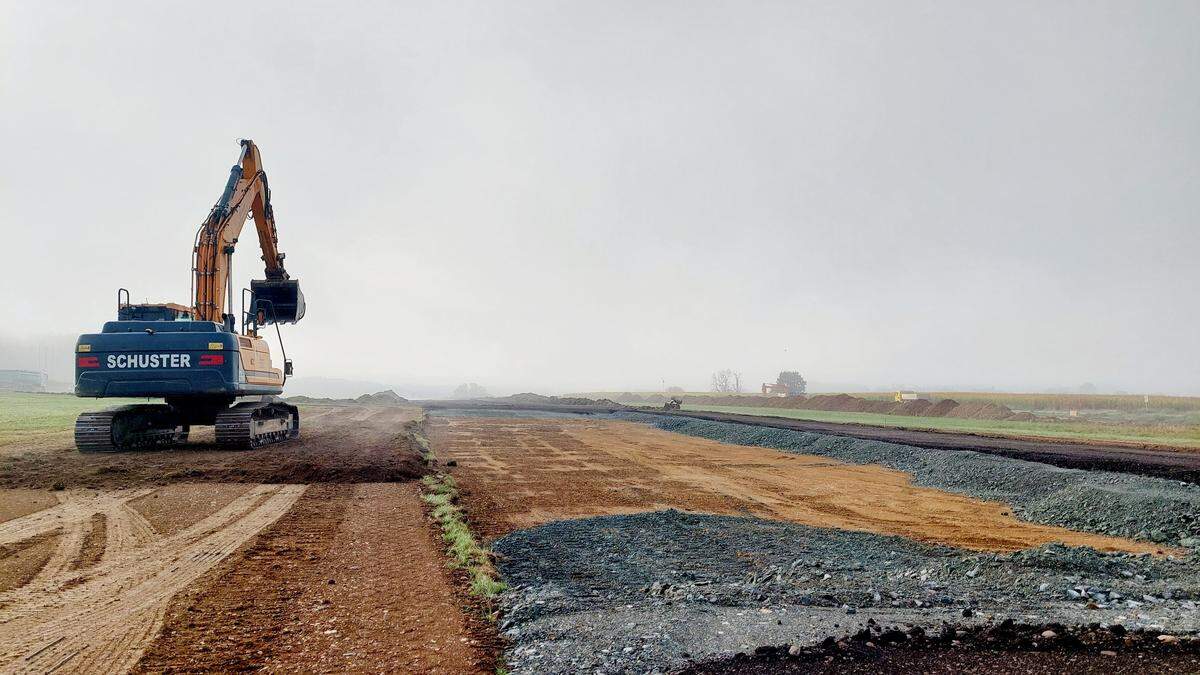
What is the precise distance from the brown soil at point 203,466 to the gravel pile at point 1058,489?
13.5 meters

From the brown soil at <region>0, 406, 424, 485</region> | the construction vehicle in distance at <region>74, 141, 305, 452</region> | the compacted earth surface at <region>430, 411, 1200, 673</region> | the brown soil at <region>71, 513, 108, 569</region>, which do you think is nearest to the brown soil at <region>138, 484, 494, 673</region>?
the compacted earth surface at <region>430, 411, 1200, 673</region>

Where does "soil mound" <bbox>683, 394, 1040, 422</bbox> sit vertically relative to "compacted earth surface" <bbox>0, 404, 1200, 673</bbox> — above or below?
below

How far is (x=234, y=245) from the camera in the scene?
1792 centimetres

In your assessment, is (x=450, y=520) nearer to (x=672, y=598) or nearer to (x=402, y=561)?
(x=402, y=561)

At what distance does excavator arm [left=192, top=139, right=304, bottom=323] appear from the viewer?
55.5 ft

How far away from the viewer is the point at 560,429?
1292 inches

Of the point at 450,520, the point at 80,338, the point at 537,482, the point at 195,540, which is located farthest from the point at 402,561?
the point at 80,338

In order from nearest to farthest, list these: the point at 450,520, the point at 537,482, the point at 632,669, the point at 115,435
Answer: the point at 632,669
the point at 450,520
the point at 537,482
the point at 115,435

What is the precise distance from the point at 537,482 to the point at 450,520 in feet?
17.5

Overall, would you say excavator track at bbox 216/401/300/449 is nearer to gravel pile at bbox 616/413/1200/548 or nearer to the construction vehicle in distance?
the construction vehicle in distance

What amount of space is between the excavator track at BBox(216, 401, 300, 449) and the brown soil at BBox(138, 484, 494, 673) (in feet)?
32.0

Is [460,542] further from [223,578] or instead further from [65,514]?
[65,514]

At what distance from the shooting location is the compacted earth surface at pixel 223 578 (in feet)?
15.2

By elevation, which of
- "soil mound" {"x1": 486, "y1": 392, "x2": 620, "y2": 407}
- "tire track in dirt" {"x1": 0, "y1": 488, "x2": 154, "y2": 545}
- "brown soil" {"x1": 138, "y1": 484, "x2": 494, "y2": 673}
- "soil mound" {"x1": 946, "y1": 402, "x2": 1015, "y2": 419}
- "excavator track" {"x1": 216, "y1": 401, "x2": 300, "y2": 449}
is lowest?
"soil mound" {"x1": 946, "y1": 402, "x2": 1015, "y2": 419}
